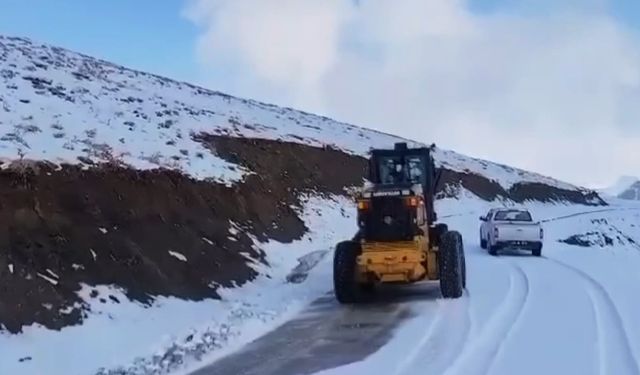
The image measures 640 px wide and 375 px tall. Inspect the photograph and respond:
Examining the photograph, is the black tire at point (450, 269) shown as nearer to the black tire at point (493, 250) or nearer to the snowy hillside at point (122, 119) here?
the snowy hillside at point (122, 119)

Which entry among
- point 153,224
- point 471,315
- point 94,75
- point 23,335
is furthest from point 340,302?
point 94,75

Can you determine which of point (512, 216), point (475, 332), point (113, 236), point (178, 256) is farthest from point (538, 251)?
point (113, 236)

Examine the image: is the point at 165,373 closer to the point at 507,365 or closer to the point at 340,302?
the point at 507,365

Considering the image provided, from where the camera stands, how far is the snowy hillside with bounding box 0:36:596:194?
60.3 feet

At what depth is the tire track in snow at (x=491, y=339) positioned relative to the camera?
8.39 meters

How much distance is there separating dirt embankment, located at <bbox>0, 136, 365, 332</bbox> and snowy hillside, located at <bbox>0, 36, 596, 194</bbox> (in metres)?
0.96

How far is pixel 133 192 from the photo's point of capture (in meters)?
16.5

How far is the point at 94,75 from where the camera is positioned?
37812mm

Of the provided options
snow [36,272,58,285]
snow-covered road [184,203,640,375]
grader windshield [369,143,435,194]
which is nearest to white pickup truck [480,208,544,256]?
snow-covered road [184,203,640,375]

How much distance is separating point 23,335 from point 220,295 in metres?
4.76

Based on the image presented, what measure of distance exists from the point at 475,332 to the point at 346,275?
4.13 m

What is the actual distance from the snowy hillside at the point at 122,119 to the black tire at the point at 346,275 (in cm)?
592

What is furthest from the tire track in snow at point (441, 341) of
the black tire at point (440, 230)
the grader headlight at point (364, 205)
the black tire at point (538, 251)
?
the black tire at point (538, 251)

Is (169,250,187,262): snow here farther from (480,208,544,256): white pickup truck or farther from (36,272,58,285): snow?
(480,208,544,256): white pickup truck
